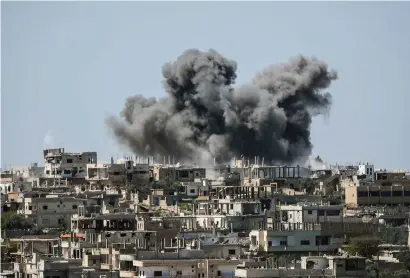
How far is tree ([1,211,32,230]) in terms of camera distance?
81.5 m

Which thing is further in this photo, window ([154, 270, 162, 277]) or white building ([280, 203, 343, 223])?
white building ([280, 203, 343, 223])

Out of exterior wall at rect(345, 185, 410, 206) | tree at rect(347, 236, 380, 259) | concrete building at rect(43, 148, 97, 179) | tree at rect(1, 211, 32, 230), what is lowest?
tree at rect(347, 236, 380, 259)

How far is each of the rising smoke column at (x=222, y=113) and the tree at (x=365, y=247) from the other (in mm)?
52502

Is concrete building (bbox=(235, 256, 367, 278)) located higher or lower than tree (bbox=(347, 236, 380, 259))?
lower

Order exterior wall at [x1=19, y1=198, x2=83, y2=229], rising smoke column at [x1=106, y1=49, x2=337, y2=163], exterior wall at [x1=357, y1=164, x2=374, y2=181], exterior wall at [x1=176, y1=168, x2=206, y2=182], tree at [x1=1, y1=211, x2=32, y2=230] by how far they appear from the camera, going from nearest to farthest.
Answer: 1. tree at [x1=1, y1=211, x2=32, y2=230]
2. exterior wall at [x1=19, y1=198, x2=83, y2=229]
3. exterior wall at [x1=357, y1=164, x2=374, y2=181]
4. exterior wall at [x1=176, y1=168, x2=206, y2=182]
5. rising smoke column at [x1=106, y1=49, x2=337, y2=163]

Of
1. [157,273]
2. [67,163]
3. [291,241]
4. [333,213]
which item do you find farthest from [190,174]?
[157,273]

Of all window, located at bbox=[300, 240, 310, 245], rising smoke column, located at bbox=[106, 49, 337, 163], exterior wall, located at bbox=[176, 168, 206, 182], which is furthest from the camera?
rising smoke column, located at bbox=[106, 49, 337, 163]

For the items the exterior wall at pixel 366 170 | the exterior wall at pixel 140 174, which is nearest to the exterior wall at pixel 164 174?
the exterior wall at pixel 140 174

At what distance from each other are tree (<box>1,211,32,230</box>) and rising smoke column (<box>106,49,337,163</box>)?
35569mm

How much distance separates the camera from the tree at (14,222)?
81500 millimetres

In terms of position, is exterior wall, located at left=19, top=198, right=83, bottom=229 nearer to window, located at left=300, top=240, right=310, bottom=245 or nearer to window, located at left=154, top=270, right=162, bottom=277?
window, located at left=300, top=240, right=310, bottom=245

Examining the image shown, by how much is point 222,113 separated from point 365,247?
189ft

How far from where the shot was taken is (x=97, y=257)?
61.3 metres

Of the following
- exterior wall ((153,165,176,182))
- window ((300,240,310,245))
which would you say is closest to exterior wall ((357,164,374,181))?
exterior wall ((153,165,176,182))
